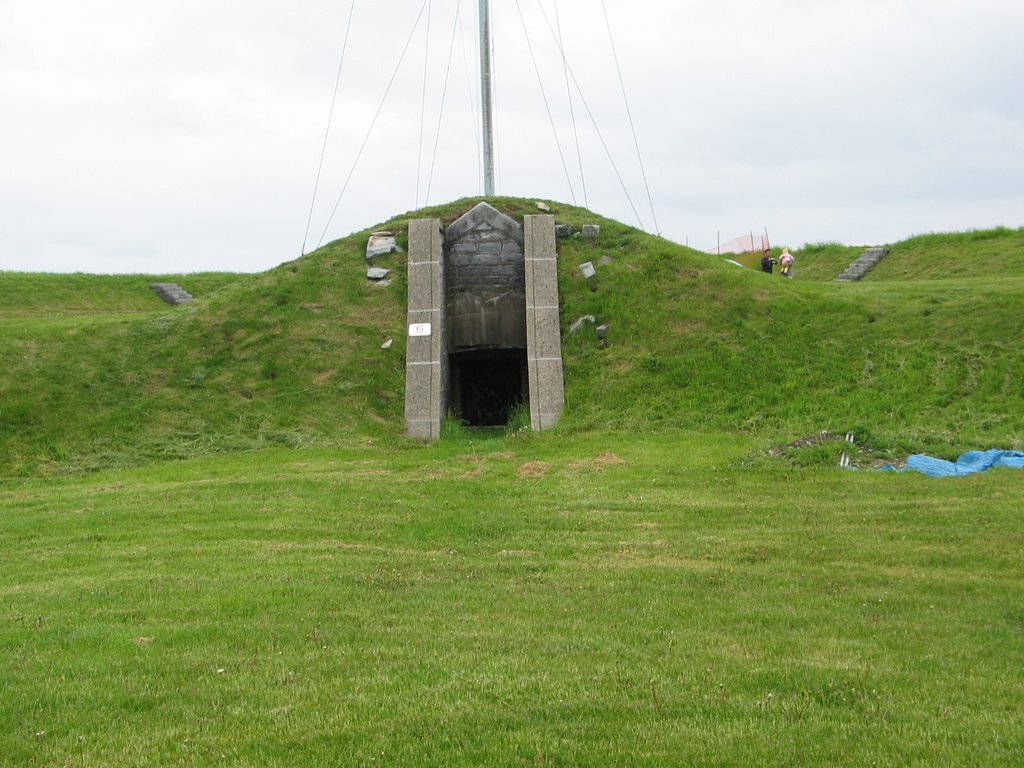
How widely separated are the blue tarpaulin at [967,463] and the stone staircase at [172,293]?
22.2m

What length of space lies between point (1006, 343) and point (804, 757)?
14568mm

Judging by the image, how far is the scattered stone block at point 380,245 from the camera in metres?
22.3

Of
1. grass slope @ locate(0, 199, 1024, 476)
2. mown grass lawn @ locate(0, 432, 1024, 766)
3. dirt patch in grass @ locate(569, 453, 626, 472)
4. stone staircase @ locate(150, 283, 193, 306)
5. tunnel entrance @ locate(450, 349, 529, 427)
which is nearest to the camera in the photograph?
mown grass lawn @ locate(0, 432, 1024, 766)

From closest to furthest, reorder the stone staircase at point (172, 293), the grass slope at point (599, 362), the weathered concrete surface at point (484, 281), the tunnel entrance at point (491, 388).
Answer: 1. the grass slope at point (599, 362)
2. the weathered concrete surface at point (484, 281)
3. the tunnel entrance at point (491, 388)
4. the stone staircase at point (172, 293)

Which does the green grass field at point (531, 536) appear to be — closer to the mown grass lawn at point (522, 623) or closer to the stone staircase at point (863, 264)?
the mown grass lawn at point (522, 623)

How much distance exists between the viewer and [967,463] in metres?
13.1

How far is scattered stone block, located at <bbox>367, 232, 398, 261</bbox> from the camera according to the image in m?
22.3

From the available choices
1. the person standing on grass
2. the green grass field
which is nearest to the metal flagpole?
the green grass field

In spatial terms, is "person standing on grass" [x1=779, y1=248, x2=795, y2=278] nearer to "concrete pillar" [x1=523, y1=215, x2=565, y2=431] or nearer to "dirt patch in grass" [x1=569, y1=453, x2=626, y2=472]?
"concrete pillar" [x1=523, y1=215, x2=565, y2=431]

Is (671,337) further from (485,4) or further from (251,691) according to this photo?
(251,691)

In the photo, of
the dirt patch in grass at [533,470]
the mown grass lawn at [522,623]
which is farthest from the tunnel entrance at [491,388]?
the mown grass lawn at [522,623]

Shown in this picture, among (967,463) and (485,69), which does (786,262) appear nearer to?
(485,69)

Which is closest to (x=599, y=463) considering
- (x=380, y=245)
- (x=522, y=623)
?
(x=522, y=623)

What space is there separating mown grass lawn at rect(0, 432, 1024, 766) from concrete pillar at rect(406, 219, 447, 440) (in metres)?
4.97
